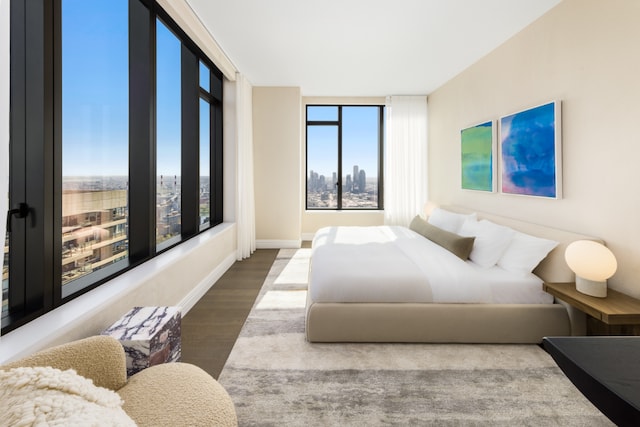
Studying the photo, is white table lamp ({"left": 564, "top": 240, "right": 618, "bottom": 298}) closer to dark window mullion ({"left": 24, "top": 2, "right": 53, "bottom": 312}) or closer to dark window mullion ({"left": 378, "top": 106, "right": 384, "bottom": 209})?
dark window mullion ({"left": 24, "top": 2, "right": 53, "bottom": 312})

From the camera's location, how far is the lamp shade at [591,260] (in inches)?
77.9

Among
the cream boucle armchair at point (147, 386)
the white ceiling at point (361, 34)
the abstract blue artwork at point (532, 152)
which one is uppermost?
the white ceiling at point (361, 34)

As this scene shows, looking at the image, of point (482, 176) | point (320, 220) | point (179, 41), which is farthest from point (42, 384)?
point (320, 220)

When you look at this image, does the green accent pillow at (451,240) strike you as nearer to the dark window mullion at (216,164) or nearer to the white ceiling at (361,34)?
the white ceiling at (361,34)

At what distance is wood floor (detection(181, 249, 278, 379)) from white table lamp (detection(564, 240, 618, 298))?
7.89 feet

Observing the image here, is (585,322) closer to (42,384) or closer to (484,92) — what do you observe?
(484,92)

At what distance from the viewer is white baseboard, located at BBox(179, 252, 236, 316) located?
2.89m

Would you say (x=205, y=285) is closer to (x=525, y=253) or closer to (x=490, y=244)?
(x=490, y=244)

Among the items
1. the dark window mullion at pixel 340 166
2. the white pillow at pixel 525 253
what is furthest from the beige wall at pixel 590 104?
the dark window mullion at pixel 340 166

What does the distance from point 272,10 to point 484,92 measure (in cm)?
256

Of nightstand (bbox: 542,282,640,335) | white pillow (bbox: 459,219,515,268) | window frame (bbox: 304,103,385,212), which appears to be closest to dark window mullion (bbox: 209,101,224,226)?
window frame (bbox: 304,103,385,212)

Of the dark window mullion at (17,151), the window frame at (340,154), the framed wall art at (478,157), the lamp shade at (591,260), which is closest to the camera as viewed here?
the dark window mullion at (17,151)

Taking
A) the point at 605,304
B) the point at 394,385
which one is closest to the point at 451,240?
the point at 605,304

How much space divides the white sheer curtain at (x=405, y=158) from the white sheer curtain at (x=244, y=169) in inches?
96.8
